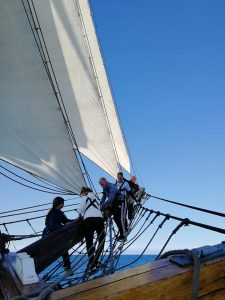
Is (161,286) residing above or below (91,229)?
below

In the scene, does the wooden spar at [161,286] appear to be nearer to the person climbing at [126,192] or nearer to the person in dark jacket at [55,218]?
the person in dark jacket at [55,218]

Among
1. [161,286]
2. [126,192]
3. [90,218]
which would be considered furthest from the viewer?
[126,192]

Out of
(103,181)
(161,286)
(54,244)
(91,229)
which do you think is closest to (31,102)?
(103,181)

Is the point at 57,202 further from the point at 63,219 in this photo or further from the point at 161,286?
the point at 161,286

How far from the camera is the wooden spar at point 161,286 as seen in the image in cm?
102

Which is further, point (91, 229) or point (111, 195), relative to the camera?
point (111, 195)

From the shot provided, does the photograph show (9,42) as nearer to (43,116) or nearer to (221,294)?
(43,116)

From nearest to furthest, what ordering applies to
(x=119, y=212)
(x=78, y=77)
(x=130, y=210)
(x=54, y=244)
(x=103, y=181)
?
(x=54, y=244), (x=103, y=181), (x=119, y=212), (x=130, y=210), (x=78, y=77)

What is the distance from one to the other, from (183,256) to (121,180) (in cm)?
692

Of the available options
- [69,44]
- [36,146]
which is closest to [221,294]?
[36,146]

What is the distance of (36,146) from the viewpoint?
20.8 feet

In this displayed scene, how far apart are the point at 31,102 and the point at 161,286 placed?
19.5 ft

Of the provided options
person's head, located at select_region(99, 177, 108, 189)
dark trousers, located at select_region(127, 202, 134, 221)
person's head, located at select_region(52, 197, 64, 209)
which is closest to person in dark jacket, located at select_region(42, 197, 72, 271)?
person's head, located at select_region(52, 197, 64, 209)

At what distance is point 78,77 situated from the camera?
32.9ft
